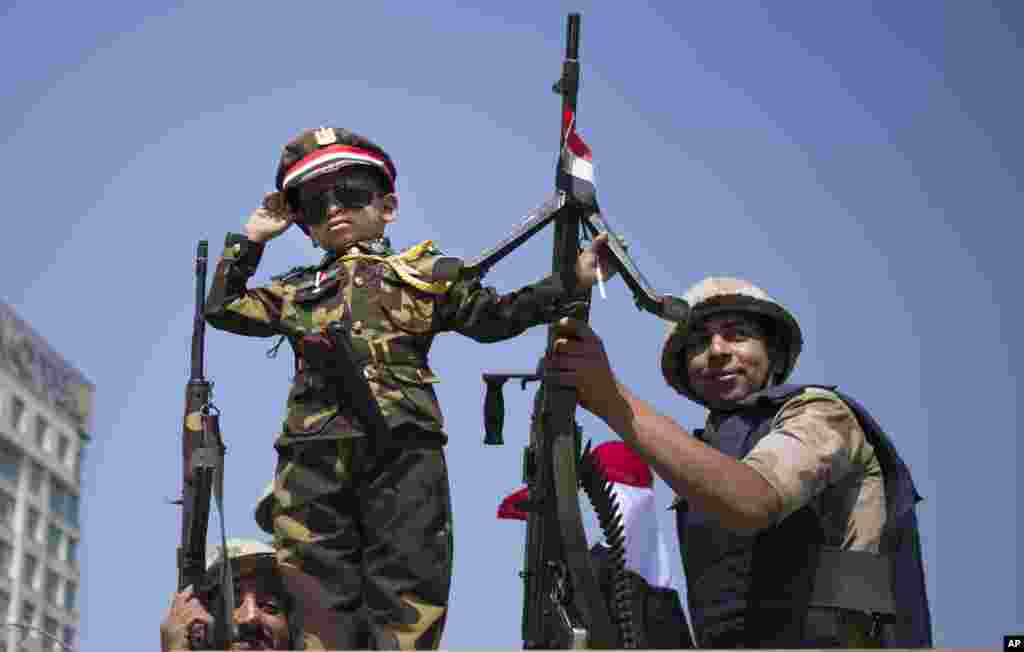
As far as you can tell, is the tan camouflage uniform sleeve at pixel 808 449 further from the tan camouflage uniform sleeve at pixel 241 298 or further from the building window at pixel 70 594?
the building window at pixel 70 594

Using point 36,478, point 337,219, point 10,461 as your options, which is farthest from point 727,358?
point 36,478

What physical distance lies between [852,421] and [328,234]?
2.31 m

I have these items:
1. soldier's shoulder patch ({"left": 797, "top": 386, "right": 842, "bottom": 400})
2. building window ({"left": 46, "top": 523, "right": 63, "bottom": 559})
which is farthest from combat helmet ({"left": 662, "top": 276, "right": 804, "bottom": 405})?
building window ({"left": 46, "top": 523, "right": 63, "bottom": 559})

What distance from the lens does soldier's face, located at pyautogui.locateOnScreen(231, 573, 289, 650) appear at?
912cm

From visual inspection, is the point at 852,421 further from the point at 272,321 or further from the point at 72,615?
the point at 72,615

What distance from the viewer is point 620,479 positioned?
11.8 m

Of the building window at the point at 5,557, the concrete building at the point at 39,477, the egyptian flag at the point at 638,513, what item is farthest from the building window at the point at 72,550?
the egyptian flag at the point at 638,513

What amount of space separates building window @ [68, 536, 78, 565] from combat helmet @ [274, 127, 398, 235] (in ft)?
353

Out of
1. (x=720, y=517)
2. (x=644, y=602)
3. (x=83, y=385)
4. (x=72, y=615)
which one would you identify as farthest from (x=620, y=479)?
(x=83, y=385)

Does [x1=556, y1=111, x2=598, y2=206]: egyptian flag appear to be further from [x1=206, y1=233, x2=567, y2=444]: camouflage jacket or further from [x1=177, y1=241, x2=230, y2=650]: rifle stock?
[x1=177, y1=241, x2=230, y2=650]: rifle stock

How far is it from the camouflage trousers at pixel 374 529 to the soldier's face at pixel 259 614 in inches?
55.7

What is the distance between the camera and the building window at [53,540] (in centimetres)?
10988

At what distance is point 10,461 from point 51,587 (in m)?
7.41

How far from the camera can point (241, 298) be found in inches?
318
